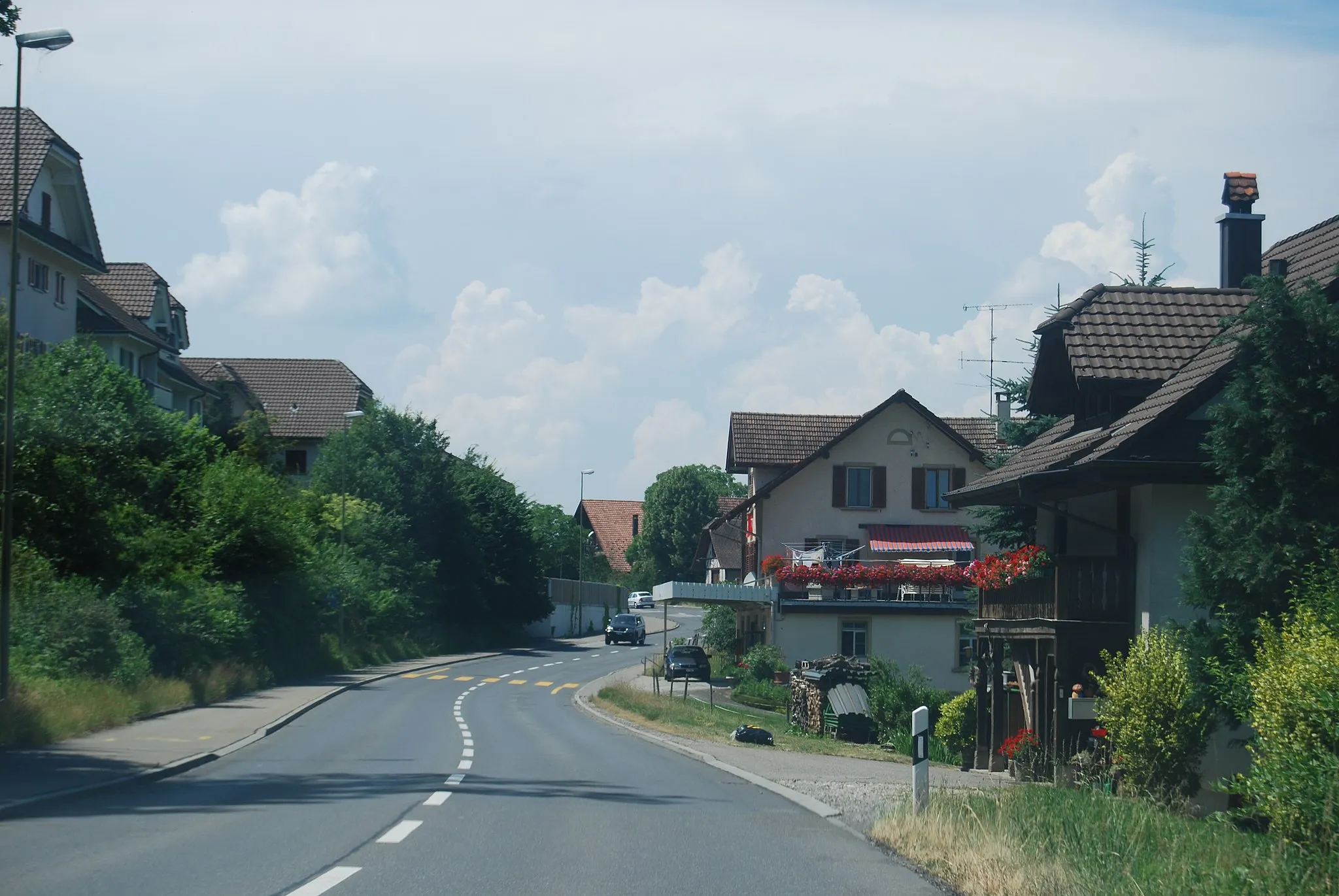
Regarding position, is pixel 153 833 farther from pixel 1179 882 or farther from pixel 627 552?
pixel 627 552

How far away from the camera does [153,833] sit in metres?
10.9

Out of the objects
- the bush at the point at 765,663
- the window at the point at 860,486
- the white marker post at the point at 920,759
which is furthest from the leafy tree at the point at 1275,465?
the window at the point at 860,486

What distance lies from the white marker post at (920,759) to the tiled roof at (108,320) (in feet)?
126

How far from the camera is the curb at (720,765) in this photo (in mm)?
13977

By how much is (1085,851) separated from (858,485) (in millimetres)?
42290

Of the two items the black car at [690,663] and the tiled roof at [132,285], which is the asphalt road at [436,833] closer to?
the black car at [690,663]

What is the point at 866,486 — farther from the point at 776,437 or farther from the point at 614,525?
the point at 614,525

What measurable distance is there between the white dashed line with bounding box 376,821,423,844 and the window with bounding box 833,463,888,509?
4051cm

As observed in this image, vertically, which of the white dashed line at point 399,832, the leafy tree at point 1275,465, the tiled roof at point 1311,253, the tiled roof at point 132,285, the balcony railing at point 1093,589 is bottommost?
the white dashed line at point 399,832

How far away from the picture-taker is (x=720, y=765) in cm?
2005

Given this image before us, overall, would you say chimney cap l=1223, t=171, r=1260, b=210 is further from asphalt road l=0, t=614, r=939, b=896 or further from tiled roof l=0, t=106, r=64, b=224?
tiled roof l=0, t=106, r=64, b=224

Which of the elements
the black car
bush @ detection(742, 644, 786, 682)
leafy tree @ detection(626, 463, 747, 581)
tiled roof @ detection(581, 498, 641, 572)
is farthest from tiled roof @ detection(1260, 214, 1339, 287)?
tiled roof @ detection(581, 498, 641, 572)

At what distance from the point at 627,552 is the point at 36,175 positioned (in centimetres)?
10452

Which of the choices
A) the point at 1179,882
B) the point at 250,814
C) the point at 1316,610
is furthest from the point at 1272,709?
the point at 250,814
